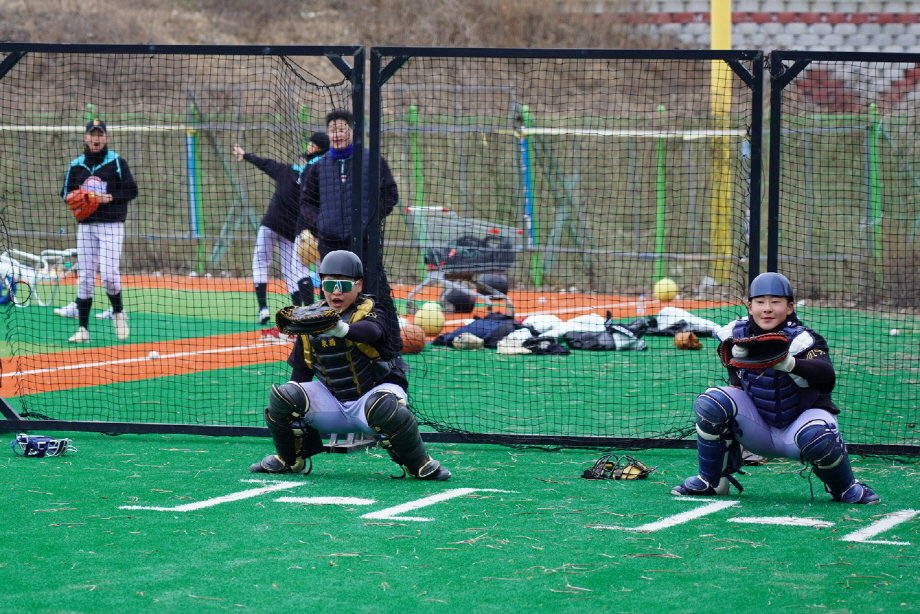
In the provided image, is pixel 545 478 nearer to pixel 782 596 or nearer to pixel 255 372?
pixel 782 596

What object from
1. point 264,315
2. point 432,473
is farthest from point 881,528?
point 264,315

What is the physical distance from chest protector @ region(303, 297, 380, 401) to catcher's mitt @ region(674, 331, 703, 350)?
635 cm

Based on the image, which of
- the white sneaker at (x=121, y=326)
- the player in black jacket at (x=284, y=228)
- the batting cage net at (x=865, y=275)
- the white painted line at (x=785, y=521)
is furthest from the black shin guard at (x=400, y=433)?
the white sneaker at (x=121, y=326)

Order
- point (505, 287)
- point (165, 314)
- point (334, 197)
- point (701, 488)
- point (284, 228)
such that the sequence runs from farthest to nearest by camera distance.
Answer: point (505, 287), point (165, 314), point (284, 228), point (334, 197), point (701, 488)

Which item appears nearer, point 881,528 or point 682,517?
point 881,528

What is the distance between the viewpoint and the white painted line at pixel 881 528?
19.0ft

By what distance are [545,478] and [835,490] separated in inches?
64.7

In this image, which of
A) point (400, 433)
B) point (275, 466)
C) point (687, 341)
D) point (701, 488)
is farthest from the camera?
point (687, 341)

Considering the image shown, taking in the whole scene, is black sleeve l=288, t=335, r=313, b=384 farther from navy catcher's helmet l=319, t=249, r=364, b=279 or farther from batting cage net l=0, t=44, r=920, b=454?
batting cage net l=0, t=44, r=920, b=454

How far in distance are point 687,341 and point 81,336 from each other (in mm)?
6308

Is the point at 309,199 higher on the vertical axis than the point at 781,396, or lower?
higher

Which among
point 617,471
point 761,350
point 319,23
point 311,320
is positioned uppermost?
point 319,23

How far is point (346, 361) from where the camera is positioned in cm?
732

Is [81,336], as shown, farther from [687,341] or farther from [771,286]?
[771,286]
